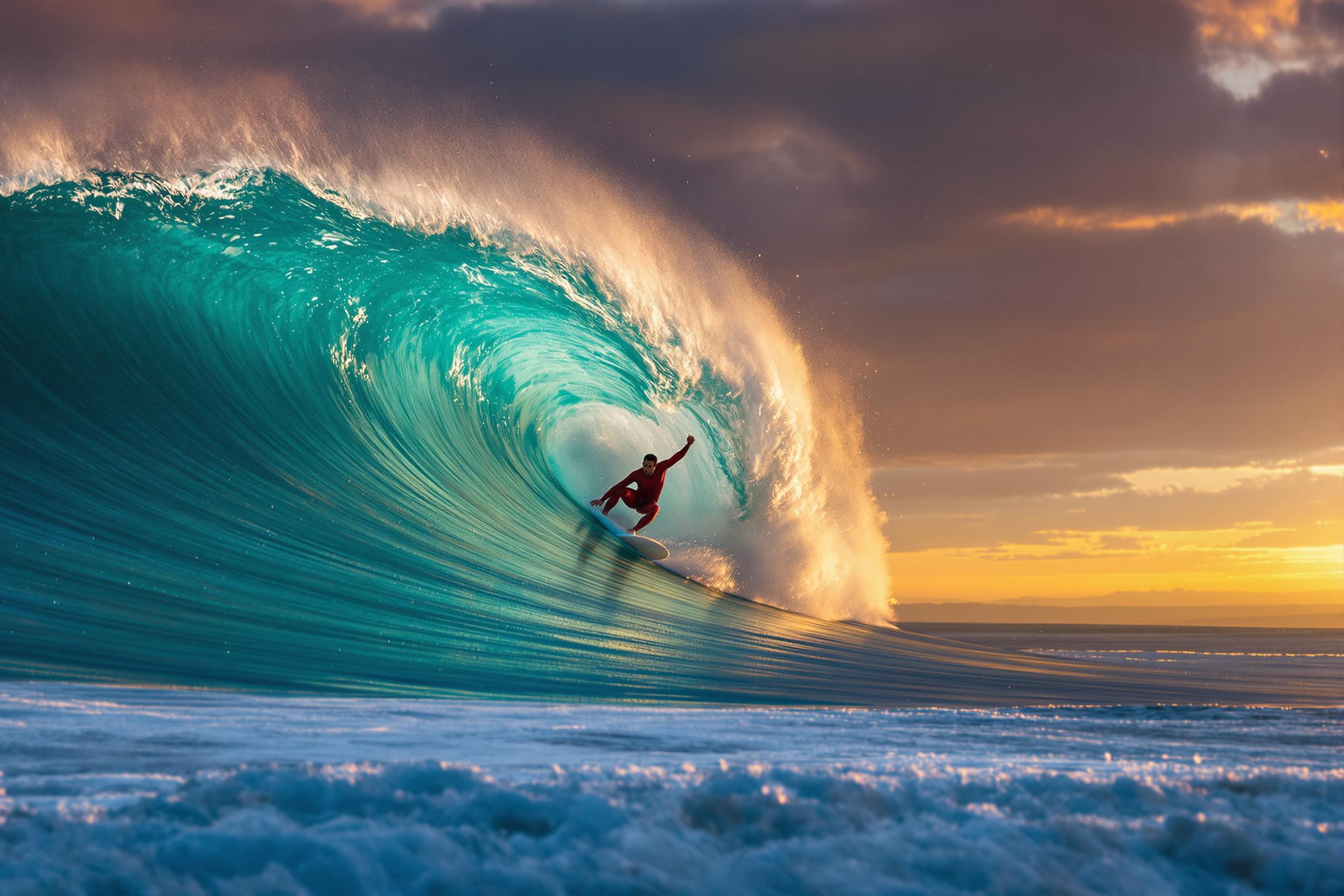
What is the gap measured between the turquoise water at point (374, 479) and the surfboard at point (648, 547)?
0.14 metres

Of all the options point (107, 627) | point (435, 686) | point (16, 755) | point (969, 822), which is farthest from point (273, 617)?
point (969, 822)

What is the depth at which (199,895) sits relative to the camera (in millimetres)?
2066

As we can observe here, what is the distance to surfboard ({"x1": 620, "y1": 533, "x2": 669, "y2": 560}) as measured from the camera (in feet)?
30.1

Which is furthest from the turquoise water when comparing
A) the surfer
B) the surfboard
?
the surfer

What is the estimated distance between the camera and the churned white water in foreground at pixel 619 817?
2164 mm

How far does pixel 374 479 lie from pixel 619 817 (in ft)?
20.1

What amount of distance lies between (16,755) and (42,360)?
5.62 meters

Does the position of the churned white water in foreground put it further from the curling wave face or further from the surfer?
the surfer

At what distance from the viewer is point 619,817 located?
2396 millimetres

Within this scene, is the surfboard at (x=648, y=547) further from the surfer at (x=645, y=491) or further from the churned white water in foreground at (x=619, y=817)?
the churned white water in foreground at (x=619, y=817)

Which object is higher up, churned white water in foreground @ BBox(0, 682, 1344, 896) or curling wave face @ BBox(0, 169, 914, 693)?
curling wave face @ BBox(0, 169, 914, 693)

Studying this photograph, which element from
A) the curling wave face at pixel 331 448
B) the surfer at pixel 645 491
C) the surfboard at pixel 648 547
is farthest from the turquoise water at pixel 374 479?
the surfer at pixel 645 491

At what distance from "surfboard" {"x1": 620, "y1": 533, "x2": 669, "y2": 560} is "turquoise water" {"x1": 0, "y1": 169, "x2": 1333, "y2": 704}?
0.45ft

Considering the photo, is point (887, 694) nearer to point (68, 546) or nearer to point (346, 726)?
point (346, 726)
